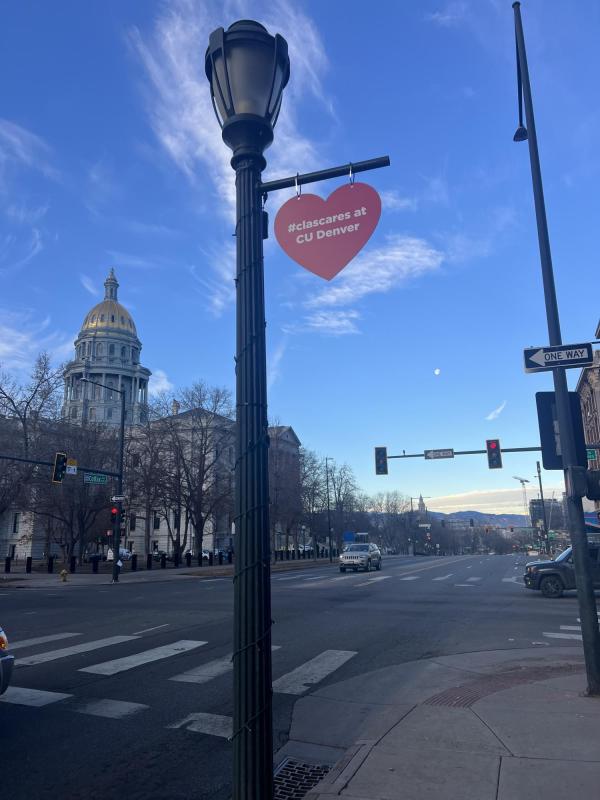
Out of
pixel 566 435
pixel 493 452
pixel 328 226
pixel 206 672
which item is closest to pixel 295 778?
pixel 206 672

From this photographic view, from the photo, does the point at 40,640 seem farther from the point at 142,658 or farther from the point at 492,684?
the point at 492,684

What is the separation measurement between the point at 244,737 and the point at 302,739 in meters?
3.12

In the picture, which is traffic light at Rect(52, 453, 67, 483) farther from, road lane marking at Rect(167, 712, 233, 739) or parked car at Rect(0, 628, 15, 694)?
road lane marking at Rect(167, 712, 233, 739)

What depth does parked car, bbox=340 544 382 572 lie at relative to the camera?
37750 mm

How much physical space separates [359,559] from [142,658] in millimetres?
29566

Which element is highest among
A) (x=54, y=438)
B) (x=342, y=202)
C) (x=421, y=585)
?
(x=54, y=438)

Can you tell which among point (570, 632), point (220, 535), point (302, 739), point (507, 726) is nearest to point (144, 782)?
point (302, 739)

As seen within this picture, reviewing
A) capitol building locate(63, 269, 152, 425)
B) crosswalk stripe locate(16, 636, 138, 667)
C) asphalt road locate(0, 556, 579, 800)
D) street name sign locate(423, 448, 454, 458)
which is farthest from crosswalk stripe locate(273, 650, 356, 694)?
capitol building locate(63, 269, 152, 425)

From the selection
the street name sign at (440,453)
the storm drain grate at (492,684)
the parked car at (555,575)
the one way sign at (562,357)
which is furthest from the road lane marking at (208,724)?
the street name sign at (440,453)

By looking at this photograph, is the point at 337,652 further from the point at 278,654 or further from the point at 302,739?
the point at 302,739

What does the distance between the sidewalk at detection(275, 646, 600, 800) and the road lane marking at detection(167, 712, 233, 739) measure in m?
0.65

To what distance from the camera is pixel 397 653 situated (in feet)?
33.0

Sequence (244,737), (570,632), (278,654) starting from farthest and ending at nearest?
(570,632) < (278,654) < (244,737)

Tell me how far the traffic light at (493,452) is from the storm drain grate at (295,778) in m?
26.8
